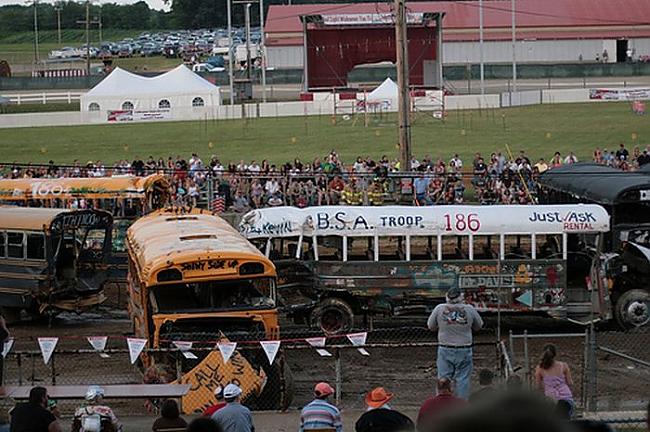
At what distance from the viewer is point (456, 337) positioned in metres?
15.2

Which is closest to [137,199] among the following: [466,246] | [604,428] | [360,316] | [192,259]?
[360,316]

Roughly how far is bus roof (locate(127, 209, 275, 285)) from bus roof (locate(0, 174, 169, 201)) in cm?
654

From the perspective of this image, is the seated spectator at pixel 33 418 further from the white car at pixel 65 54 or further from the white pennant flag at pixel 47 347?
the white car at pixel 65 54

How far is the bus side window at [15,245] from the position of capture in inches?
949

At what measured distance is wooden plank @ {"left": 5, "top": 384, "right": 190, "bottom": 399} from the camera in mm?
14570

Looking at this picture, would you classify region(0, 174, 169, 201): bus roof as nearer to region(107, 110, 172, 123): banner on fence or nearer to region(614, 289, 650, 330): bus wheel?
region(614, 289, 650, 330): bus wheel

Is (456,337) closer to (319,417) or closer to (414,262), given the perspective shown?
(319,417)

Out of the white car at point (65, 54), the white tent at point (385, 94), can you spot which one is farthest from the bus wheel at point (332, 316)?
the white car at point (65, 54)

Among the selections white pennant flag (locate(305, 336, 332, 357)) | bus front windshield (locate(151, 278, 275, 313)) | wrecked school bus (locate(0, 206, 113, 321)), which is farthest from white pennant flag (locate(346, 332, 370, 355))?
wrecked school bus (locate(0, 206, 113, 321))

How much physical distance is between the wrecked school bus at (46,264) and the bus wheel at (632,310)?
1008cm

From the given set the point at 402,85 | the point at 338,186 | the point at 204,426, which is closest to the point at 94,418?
the point at 204,426

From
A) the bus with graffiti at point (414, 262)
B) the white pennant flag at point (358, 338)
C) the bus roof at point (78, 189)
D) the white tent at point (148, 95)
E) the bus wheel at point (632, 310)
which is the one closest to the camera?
the white pennant flag at point (358, 338)

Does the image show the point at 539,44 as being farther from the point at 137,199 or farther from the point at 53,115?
the point at 137,199

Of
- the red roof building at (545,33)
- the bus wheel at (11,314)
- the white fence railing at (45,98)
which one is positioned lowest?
the bus wheel at (11,314)
